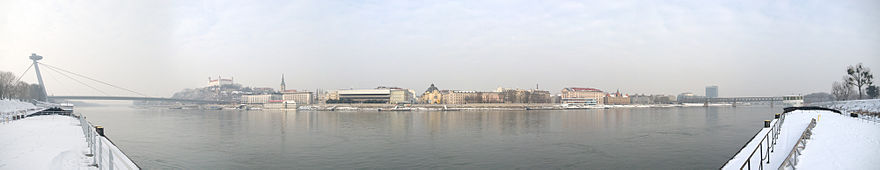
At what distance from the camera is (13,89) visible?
41.4 meters

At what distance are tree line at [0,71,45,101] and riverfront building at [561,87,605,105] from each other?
7777 cm

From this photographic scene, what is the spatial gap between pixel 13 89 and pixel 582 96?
275 ft

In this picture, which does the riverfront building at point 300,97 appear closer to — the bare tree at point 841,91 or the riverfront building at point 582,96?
the riverfront building at point 582,96

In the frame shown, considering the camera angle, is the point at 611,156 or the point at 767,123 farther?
the point at 767,123

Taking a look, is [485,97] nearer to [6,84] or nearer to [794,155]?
[6,84]

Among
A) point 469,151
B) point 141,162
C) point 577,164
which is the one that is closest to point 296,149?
point 141,162

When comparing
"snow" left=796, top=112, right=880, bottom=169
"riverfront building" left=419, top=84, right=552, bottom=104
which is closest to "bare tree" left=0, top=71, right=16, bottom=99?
"snow" left=796, top=112, right=880, bottom=169

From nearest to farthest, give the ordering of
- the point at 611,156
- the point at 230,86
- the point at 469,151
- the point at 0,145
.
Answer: the point at 0,145, the point at 611,156, the point at 469,151, the point at 230,86

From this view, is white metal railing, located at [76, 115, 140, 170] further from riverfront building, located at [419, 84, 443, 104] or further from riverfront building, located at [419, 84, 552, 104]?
riverfront building, located at [419, 84, 443, 104]

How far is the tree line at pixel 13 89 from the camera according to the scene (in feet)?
125

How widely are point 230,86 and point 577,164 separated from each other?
144 metres

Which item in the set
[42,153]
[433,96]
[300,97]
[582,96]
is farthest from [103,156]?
[300,97]

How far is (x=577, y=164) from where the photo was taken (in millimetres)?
11711

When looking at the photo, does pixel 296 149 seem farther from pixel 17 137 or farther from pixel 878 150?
pixel 878 150
